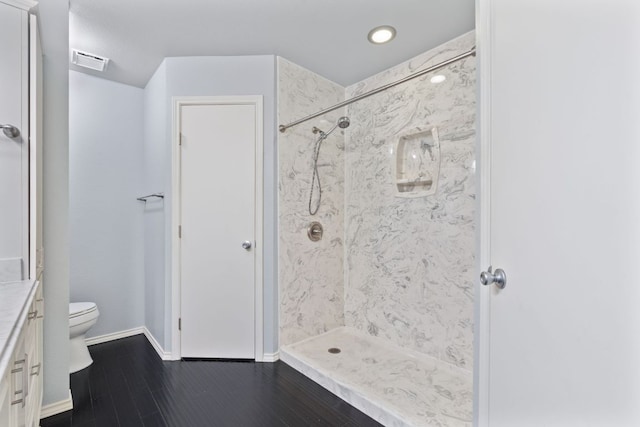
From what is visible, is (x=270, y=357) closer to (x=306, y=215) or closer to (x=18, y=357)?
(x=306, y=215)

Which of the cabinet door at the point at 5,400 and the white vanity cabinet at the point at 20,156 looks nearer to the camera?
the cabinet door at the point at 5,400

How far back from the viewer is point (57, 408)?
5.88 feet

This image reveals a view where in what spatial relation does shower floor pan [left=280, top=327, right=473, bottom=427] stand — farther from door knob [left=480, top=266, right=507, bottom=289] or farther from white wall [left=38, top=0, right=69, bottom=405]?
white wall [left=38, top=0, right=69, bottom=405]

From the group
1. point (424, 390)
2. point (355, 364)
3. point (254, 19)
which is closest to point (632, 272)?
point (424, 390)

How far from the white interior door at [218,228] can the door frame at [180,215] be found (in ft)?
0.09

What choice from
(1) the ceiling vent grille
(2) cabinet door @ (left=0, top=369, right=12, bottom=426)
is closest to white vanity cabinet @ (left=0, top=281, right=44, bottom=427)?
(2) cabinet door @ (left=0, top=369, right=12, bottom=426)

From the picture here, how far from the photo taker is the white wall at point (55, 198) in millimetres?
1757

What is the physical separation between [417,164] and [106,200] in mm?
2809

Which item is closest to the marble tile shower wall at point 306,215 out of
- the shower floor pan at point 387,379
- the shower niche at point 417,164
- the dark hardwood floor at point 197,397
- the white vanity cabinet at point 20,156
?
the shower floor pan at point 387,379

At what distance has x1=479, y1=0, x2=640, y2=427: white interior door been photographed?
67 centimetres

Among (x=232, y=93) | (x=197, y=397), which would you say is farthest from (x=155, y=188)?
(x=197, y=397)

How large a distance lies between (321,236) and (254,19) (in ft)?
5.76

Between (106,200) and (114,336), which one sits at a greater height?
(106,200)

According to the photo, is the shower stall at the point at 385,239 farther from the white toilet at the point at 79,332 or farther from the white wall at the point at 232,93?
the white toilet at the point at 79,332
